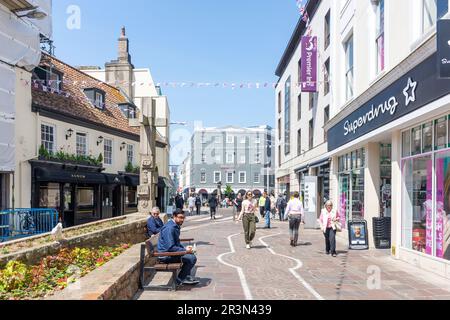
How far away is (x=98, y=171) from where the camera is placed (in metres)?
23.4

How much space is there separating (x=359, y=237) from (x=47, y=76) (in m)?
17.0

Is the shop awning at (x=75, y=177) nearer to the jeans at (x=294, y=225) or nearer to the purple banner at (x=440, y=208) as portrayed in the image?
the jeans at (x=294, y=225)

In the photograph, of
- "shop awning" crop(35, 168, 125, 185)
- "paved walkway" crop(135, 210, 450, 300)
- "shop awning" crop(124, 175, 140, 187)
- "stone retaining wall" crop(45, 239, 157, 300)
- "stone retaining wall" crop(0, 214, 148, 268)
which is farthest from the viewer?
"shop awning" crop(124, 175, 140, 187)

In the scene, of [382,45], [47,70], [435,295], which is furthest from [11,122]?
[435,295]

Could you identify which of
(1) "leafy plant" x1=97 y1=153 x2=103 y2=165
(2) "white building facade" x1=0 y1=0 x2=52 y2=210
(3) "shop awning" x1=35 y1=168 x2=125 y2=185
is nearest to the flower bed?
(2) "white building facade" x1=0 y1=0 x2=52 y2=210

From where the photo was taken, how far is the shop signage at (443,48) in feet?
23.5

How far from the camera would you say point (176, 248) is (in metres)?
6.95

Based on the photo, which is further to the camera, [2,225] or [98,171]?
[98,171]

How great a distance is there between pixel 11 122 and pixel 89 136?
258 inches

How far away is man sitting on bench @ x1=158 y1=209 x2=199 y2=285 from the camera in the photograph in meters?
6.96

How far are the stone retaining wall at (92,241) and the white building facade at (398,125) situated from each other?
6.95m

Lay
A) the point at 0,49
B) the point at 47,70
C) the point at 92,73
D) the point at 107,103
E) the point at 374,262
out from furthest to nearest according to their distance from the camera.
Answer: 1. the point at 92,73
2. the point at 107,103
3. the point at 47,70
4. the point at 0,49
5. the point at 374,262

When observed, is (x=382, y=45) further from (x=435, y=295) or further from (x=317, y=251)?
(x=435, y=295)

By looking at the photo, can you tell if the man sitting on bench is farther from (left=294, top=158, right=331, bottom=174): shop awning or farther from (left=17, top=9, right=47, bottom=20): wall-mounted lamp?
(left=17, top=9, right=47, bottom=20): wall-mounted lamp
